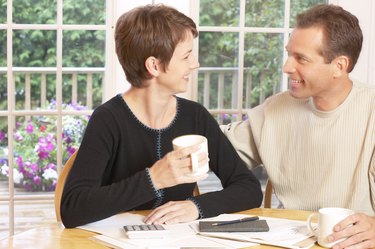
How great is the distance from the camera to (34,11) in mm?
3029

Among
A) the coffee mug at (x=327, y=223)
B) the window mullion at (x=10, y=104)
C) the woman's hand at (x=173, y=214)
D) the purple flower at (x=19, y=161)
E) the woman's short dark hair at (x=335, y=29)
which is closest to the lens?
the coffee mug at (x=327, y=223)

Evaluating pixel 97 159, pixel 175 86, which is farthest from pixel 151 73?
pixel 97 159

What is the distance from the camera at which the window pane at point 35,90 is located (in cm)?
314

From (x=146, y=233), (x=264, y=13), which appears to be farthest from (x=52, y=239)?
(x=264, y=13)

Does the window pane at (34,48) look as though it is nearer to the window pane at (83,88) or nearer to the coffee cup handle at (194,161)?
the window pane at (83,88)

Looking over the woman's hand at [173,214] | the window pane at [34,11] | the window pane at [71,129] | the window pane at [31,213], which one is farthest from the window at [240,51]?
the woman's hand at [173,214]

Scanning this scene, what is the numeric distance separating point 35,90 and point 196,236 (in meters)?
1.59

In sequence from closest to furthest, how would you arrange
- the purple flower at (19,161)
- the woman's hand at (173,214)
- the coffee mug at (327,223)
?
1. the coffee mug at (327,223)
2. the woman's hand at (173,214)
3. the purple flower at (19,161)

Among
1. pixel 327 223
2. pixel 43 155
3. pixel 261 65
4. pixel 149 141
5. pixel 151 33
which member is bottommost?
pixel 43 155

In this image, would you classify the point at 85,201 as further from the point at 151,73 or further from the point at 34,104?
the point at 34,104

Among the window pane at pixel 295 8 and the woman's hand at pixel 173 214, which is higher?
the window pane at pixel 295 8

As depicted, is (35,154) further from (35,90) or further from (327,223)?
(327,223)

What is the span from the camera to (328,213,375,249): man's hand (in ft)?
5.74

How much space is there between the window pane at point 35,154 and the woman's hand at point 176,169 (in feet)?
4.29
